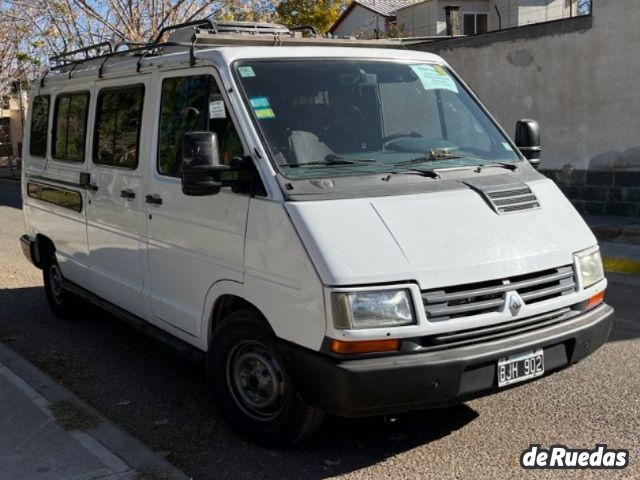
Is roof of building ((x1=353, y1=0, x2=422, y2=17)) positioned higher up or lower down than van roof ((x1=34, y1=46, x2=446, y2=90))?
higher up

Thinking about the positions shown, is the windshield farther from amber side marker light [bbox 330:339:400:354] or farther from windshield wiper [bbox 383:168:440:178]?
amber side marker light [bbox 330:339:400:354]

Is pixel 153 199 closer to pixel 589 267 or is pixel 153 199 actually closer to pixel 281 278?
pixel 281 278

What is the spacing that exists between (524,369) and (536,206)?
3.13 ft

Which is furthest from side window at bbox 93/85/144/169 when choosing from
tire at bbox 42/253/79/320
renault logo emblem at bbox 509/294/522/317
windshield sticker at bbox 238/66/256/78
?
renault logo emblem at bbox 509/294/522/317

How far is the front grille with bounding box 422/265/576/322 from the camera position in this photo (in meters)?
3.61

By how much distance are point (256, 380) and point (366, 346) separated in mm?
882

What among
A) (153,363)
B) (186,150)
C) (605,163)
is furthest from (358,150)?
(605,163)

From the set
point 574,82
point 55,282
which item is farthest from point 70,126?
point 574,82

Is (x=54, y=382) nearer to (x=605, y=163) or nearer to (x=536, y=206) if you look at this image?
(x=536, y=206)

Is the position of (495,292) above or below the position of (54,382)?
above

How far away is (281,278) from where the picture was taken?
3807mm

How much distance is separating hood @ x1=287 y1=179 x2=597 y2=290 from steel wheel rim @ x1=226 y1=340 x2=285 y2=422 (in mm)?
748

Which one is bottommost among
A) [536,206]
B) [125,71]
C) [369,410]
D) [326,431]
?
[326,431]

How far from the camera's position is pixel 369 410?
3.60m
